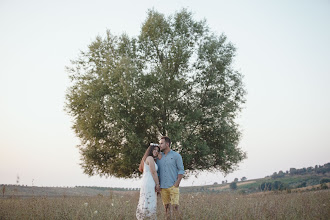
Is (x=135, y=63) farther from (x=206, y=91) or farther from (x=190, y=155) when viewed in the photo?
(x=190, y=155)

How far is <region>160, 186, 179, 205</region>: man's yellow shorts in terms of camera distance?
8.19 metres

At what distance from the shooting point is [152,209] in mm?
8086

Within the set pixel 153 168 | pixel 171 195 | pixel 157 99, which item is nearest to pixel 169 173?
pixel 153 168

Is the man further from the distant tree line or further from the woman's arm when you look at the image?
the distant tree line

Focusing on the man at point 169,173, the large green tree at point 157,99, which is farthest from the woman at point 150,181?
the large green tree at point 157,99

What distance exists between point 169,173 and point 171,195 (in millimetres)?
586

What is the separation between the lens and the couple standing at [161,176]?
8.19 metres

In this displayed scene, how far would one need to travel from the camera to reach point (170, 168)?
8.39 meters

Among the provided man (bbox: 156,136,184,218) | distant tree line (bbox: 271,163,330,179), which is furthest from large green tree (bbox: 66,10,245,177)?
distant tree line (bbox: 271,163,330,179)

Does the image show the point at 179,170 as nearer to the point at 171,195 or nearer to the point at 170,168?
the point at 170,168

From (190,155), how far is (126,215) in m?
10.3

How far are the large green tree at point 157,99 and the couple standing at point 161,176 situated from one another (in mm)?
9157

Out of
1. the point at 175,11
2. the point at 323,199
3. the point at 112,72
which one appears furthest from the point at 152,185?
the point at 175,11

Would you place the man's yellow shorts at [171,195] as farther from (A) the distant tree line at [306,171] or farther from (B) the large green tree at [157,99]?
(A) the distant tree line at [306,171]
